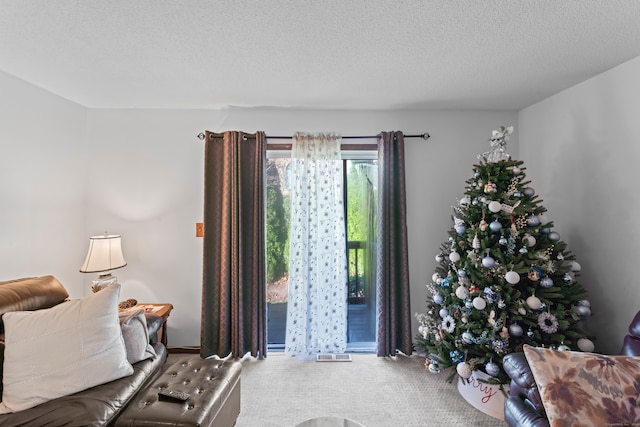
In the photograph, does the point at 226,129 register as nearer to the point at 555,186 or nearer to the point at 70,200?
the point at 70,200

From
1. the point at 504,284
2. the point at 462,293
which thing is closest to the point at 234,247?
the point at 462,293

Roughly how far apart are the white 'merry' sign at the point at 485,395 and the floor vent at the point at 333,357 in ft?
3.38

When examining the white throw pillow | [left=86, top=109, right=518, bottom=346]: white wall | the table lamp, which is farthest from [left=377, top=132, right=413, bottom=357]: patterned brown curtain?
the table lamp

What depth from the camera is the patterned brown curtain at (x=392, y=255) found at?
267 centimetres

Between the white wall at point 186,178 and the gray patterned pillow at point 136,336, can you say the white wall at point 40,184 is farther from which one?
the gray patterned pillow at point 136,336

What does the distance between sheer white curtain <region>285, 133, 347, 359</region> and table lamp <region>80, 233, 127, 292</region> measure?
1531 mm

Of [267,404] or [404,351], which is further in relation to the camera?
[404,351]

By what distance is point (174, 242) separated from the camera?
2.77m

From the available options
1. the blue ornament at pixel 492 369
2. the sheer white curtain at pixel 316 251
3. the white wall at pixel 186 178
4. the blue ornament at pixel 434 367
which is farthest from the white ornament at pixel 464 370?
the sheer white curtain at pixel 316 251

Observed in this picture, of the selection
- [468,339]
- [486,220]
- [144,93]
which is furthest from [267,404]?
[144,93]

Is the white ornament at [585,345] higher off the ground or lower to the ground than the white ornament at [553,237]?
lower

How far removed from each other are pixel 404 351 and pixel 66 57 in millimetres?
3584

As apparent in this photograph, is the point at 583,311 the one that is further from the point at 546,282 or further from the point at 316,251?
the point at 316,251

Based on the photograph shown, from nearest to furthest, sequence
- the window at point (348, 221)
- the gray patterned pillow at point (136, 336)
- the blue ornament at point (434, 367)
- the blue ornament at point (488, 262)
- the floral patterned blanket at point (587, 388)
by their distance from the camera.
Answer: the floral patterned blanket at point (587, 388)
the gray patterned pillow at point (136, 336)
the blue ornament at point (488, 262)
the blue ornament at point (434, 367)
the window at point (348, 221)
